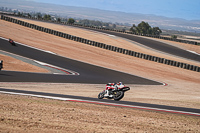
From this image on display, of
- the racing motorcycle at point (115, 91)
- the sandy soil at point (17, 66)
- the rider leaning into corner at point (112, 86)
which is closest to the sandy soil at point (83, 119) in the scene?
the racing motorcycle at point (115, 91)

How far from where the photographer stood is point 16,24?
61500 mm

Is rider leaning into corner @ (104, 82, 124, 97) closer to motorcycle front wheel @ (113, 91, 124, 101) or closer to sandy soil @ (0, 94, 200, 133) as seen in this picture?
motorcycle front wheel @ (113, 91, 124, 101)

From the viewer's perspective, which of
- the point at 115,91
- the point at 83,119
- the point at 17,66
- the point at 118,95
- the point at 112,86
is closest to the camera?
the point at 83,119

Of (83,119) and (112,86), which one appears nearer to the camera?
(83,119)

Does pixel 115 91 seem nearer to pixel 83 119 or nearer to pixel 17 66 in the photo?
pixel 83 119

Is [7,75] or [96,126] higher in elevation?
[96,126]

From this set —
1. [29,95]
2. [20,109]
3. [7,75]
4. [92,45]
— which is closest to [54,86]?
[7,75]

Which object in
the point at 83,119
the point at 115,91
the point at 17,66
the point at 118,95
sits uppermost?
the point at 83,119

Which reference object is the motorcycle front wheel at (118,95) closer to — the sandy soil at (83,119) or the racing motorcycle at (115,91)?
the racing motorcycle at (115,91)

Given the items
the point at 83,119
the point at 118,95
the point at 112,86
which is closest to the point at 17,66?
the point at 112,86

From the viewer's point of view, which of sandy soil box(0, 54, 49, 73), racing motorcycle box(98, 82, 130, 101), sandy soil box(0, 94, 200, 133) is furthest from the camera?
sandy soil box(0, 54, 49, 73)

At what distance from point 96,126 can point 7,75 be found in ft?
44.4

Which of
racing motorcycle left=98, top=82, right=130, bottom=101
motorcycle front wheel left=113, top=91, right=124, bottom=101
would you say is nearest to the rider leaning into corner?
racing motorcycle left=98, top=82, right=130, bottom=101

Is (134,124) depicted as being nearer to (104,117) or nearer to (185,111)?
(104,117)
